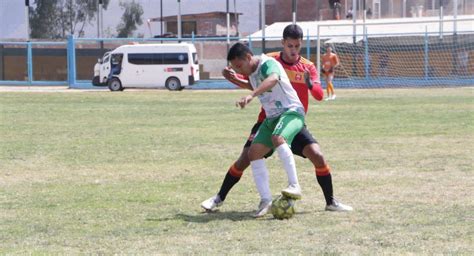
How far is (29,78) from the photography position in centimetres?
4456

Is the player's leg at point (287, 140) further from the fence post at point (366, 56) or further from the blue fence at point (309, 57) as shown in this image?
the fence post at point (366, 56)

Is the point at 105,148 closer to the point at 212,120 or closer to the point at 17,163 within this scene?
the point at 17,163

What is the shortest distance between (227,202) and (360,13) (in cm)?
4068

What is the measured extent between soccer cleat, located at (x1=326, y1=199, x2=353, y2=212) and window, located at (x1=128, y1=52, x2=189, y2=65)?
32.2 metres

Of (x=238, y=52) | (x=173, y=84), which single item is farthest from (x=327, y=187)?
(x=173, y=84)

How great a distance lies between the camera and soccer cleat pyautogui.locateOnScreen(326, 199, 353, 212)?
7867mm

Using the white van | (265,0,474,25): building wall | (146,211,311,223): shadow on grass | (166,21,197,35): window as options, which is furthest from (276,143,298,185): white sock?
(166,21,197,35): window

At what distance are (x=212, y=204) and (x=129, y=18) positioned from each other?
173ft

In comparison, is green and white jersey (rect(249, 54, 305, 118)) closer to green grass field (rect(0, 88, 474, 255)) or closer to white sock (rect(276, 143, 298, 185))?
white sock (rect(276, 143, 298, 185))

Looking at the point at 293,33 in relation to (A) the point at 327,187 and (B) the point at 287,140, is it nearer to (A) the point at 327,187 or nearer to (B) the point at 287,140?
(B) the point at 287,140

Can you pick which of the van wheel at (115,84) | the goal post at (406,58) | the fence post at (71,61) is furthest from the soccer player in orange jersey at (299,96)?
the fence post at (71,61)

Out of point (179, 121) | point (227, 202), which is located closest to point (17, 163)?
point (227, 202)

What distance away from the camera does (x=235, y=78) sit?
7.91 m

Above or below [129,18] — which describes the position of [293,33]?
below
